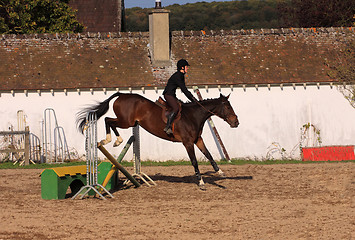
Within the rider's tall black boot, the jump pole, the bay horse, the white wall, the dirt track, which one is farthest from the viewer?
the white wall

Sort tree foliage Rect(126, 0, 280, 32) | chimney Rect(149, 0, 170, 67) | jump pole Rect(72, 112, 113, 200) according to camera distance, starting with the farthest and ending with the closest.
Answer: tree foliage Rect(126, 0, 280, 32)
chimney Rect(149, 0, 170, 67)
jump pole Rect(72, 112, 113, 200)

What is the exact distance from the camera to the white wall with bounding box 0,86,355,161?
2236cm

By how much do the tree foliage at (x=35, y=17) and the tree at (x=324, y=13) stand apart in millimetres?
17569

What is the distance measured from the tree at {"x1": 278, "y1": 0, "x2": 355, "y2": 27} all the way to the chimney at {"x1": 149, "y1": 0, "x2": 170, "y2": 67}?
17.2m

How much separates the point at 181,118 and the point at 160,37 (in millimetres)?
10790

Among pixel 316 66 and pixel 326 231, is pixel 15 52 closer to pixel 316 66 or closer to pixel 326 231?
pixel 316 66

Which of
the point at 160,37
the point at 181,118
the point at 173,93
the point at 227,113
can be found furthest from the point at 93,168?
the point at 160,37

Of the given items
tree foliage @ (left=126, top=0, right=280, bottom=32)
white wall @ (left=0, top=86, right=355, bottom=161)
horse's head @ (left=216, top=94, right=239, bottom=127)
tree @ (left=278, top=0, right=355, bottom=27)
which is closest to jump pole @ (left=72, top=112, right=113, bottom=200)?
horse's head @ (left=216, top=94, right=239, bottom=127)

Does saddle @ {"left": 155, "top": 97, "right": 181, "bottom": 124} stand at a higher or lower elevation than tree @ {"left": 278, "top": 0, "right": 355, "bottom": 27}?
lower

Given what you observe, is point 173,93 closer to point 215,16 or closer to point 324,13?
point 324,13

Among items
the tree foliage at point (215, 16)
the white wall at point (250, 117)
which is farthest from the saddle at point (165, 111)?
the tree foliage at point (215, 16)

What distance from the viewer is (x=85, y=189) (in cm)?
1347

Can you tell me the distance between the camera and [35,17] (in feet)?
99.6

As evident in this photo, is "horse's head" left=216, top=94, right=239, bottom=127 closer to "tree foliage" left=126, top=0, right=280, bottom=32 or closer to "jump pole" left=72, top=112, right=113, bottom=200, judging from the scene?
"jump pole" left=72, top=112, right=113, bottom=200
